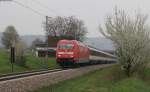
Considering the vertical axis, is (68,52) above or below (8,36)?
above

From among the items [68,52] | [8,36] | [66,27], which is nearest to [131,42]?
[68,52]

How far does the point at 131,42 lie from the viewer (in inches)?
1720

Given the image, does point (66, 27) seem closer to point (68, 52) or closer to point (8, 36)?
point (8, 36)

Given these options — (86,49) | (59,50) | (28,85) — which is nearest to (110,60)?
(86,49)

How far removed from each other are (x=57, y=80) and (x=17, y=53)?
2890cm

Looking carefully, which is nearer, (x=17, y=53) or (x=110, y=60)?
(x=17, y=53)

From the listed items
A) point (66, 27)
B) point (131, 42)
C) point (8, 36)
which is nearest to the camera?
point (131, 42)

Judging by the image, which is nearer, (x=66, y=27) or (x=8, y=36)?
(x=66, y=27)

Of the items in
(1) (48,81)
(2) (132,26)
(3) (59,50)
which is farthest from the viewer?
(3) (59,50)

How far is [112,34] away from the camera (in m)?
45.8

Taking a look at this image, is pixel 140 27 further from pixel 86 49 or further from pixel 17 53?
pixel 17 53

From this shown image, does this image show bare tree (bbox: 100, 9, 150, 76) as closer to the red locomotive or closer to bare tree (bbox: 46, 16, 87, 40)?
the red locomotive

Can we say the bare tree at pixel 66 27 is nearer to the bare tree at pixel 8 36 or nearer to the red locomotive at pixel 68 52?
the bare tree at pixel 8 36

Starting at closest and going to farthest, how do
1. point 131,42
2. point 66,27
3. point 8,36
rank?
point 131,42 → point 66,27 → point 8,36
